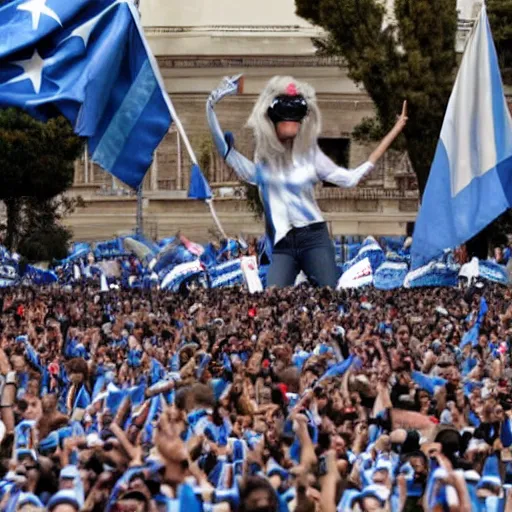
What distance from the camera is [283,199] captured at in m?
24.9

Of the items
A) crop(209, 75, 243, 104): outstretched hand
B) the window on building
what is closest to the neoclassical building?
the window on building

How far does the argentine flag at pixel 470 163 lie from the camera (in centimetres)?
2472

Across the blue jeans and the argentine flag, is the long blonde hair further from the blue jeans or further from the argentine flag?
the argentine flag

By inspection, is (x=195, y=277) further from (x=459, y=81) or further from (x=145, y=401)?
(x=145, y=401)

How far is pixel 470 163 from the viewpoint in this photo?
25.5 meters

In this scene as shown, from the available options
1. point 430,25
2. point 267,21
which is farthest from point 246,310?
point 267,21

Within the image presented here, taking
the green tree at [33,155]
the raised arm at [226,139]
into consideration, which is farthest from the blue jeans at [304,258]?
the green tree at [33,155]

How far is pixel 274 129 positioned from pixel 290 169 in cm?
102

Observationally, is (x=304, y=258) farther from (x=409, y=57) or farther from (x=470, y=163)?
(x=409, y=57)

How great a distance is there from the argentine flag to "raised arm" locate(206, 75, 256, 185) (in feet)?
5.83

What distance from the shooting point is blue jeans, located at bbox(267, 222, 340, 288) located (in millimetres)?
24922

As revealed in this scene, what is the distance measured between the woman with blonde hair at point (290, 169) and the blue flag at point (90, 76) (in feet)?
2.20

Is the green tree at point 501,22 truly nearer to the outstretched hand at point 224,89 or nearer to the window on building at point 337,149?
the window on building at point 337,149

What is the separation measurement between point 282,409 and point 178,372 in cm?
266
